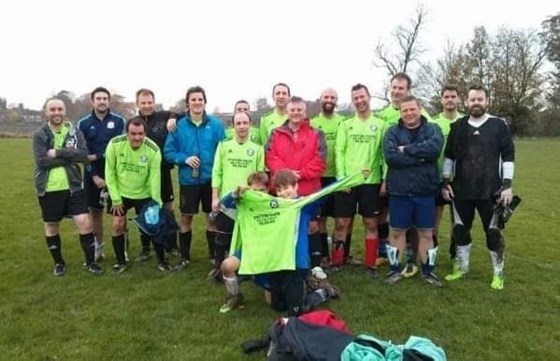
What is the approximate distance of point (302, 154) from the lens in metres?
6.62

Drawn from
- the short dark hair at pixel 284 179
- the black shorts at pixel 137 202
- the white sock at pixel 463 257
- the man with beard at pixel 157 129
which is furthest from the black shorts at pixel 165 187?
the white sock at pixel 463 257

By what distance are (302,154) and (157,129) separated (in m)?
2.37

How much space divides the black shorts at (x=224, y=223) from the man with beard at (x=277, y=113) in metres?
1.34

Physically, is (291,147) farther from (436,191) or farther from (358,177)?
(436,191)

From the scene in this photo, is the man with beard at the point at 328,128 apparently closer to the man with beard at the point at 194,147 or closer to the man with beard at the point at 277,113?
the man with beard at the point at 277,113

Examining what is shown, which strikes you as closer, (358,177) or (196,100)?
(358,177)

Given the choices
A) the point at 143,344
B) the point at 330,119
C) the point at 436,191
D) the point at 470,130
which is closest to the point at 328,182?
the point at 330,119

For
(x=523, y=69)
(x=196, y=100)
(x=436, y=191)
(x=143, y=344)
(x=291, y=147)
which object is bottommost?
(x=143, y=344)

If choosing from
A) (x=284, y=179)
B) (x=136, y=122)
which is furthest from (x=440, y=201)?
(x=136, y=122)

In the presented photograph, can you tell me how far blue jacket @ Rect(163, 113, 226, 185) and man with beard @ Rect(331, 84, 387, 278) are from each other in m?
1.67

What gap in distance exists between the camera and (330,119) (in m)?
7.41

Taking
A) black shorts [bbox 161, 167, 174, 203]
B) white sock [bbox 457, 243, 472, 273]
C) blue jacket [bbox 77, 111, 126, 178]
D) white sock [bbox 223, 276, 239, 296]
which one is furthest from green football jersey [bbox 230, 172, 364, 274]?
blue jacket [bbox 77, 111, 126, 178]

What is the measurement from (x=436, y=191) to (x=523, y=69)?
53.5 metres

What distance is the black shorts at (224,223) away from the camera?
6.64m
